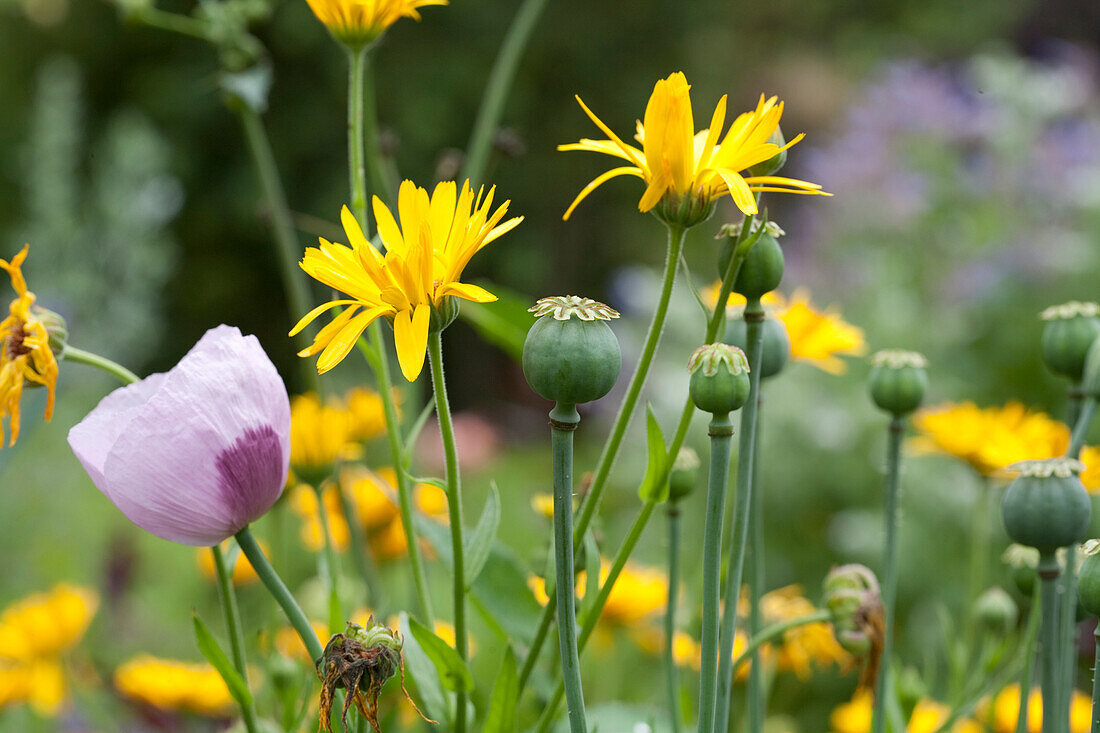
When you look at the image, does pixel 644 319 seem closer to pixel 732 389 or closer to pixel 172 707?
pixel 172 707

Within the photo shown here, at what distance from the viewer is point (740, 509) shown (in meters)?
0.31

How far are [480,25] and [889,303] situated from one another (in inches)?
67.9

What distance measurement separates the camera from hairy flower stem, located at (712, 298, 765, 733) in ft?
0.98

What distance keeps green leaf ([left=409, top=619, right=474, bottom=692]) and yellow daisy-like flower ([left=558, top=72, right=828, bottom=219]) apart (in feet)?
0.44

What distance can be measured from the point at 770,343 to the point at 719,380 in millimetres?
91

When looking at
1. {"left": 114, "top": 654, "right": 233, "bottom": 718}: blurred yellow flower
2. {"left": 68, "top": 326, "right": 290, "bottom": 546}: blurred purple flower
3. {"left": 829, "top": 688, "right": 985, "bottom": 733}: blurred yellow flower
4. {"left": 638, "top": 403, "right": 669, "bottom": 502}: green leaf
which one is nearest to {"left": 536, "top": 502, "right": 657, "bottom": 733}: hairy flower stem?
{"left": 638, "top": 403, "right": 669, "bottom": 502}: green leaf

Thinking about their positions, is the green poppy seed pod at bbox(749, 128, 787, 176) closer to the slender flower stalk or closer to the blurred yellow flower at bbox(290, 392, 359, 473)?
the slender flower stalk

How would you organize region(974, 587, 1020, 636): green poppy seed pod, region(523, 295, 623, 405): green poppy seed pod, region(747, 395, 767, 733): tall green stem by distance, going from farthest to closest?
region(974, 587, 1020, 636): green poppy seed pod, region(747, 395, 767, 733): tall green stem, region(523, 295, 623, 405): green poppy seed pod

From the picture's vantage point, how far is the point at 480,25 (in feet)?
9.59

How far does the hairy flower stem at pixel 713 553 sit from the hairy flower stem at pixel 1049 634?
0.10 meters

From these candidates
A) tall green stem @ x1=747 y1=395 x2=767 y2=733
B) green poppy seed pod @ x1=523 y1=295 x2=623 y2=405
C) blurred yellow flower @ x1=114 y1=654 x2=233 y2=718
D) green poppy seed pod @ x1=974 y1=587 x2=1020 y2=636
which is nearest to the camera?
green poppy seed pod @ x1=523 y1=295 x2=623 y2=405

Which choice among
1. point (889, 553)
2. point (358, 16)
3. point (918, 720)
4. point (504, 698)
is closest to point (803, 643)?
point (918, 720)

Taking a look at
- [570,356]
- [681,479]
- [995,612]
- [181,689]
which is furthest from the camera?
[181,689]

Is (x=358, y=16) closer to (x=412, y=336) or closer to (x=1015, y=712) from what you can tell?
(x=412, y=336)
